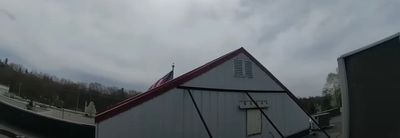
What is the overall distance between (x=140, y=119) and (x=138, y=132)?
45 centimetres

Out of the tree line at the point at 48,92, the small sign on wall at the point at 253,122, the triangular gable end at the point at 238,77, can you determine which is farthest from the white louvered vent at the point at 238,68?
the tree line at the point at 48,92

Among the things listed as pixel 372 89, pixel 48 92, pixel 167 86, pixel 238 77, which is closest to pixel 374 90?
pixel 372 89

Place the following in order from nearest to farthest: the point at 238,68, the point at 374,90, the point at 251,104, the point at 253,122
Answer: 1. the point at 374,90
2. the point at 238,68
3. the point at 251,104
4. the point at 253,122

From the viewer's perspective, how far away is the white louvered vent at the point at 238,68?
65.9 feet

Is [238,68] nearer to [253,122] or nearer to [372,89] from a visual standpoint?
[253,122]

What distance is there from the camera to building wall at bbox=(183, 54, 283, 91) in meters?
18.3

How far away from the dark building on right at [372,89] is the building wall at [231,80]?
1032cm

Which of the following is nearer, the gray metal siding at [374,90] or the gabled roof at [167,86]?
the gray metal siding at [374,90]

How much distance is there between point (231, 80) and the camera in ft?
65.0

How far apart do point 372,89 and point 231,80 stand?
1283cm

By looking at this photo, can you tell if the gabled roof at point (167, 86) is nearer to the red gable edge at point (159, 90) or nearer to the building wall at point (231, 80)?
the red gable edge at point (159, 90)

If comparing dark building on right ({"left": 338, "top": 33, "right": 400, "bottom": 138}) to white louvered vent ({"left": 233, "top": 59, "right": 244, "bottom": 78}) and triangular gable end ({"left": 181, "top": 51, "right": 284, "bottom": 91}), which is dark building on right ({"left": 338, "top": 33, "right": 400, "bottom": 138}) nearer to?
triangular gable end ({"left": 181, "top": 51, "right": 284, "bottom": 91})

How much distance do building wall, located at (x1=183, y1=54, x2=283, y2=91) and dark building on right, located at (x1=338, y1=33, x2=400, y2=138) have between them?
1032 cm

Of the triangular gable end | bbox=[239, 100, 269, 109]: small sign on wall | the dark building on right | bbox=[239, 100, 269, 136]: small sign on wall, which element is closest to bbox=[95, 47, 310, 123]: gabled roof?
the triangular gable end
